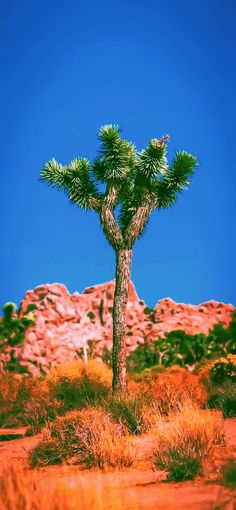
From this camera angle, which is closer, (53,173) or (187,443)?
(187,443)

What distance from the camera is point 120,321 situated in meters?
15.0

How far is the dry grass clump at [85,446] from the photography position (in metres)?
7.15

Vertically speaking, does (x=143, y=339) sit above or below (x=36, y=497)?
above

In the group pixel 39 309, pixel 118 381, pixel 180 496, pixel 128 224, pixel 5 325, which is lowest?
pixel 180 496

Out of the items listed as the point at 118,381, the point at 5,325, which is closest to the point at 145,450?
the point at 118,381

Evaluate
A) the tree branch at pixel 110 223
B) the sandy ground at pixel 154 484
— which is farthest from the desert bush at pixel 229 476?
the tree branch at pixel 110 223

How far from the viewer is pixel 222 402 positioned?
462 inches

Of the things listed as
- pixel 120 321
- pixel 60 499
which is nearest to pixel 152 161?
pixel 120 321

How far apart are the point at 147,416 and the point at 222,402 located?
→ 2907 mm

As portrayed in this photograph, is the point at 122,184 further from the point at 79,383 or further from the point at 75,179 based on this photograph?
the point at 79,383

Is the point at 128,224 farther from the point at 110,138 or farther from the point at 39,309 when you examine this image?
the point at 39,309

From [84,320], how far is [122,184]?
28382mm

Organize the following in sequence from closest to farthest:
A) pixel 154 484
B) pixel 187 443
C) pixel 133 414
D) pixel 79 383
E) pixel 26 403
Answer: pixel 154 484, pixel 187 443, pixel 133 414, pixel 26 403, pixel 79 383

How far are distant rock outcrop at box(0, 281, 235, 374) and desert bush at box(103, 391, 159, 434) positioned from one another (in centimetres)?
2498
